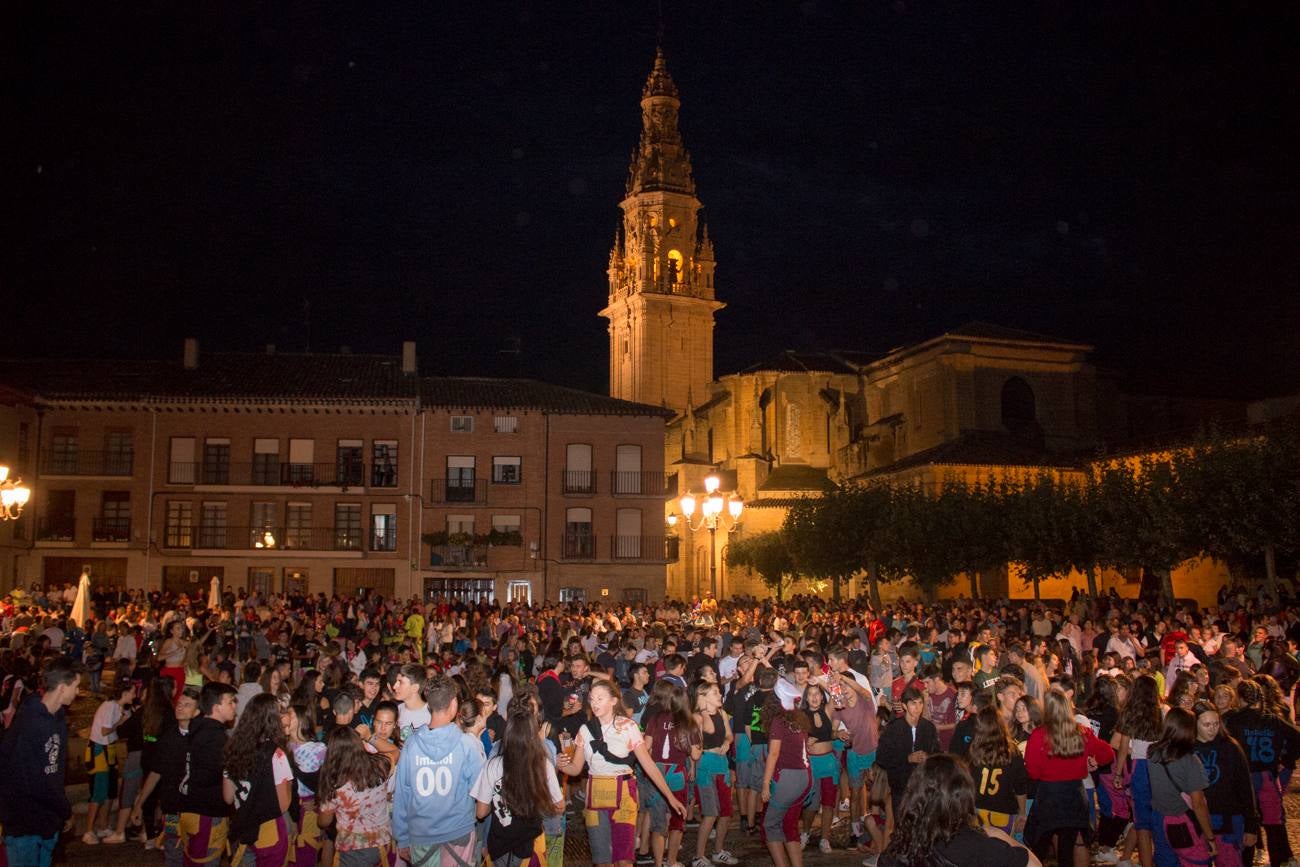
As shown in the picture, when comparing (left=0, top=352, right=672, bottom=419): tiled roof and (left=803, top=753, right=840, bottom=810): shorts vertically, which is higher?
(left=0, top=352, right=672, bottom=419): tiled roof

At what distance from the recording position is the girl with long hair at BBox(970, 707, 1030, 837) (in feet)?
26.9

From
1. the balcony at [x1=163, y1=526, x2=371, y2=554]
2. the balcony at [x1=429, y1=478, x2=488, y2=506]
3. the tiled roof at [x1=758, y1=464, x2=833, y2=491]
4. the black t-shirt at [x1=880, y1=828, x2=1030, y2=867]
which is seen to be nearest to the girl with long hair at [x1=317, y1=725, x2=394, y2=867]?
the black t-shirt at [x1=880, y1=828, x2=1030, y2=867]

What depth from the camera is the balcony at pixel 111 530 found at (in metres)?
42.8

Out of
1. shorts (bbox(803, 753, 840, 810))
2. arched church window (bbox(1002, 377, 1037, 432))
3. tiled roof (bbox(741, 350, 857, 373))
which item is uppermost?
tiled roof (bbox(741, 350, 857, 373))

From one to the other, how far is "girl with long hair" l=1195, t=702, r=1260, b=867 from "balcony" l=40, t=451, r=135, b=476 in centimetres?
4105

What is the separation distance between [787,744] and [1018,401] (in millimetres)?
54260

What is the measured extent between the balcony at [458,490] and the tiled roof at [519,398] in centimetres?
279

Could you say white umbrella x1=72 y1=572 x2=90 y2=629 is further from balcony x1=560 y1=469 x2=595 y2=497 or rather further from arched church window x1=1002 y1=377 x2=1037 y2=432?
arched church window x1=1002 y1=377 x2=1037 y2=432

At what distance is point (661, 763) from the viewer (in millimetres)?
9516

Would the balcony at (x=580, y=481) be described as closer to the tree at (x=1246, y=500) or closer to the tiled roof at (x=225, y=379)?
the tiled roof at (x=225, y=379)

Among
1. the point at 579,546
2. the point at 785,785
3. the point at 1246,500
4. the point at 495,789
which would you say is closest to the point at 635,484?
the point at 579,546

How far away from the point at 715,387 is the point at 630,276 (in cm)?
1216

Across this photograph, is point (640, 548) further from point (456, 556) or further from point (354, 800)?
point (354, 800)

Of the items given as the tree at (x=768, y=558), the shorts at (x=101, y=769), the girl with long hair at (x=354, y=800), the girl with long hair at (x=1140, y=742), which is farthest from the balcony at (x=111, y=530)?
the girl with long hair at (x=1140, y=742)
